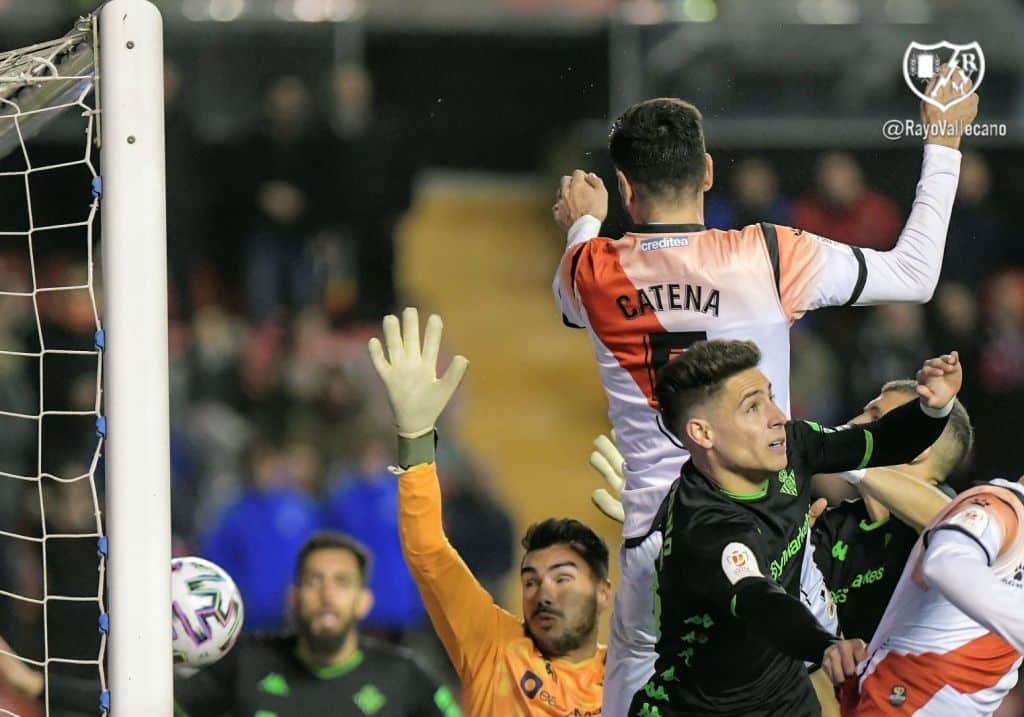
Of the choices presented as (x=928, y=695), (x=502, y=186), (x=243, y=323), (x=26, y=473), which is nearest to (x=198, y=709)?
(x=928, y=695)

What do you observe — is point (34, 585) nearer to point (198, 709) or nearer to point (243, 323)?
point (243, 323)

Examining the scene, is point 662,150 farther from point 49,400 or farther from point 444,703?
point 49,400

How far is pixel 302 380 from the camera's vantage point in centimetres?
1126

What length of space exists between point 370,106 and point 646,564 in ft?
24.8

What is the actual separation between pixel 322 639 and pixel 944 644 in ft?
8.47

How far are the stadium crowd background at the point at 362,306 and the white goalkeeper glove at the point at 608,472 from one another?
7.82 feet

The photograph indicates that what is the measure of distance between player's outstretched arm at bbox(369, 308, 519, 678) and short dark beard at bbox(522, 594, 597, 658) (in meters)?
0.21

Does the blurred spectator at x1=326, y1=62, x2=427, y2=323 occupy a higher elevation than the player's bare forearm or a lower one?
higher

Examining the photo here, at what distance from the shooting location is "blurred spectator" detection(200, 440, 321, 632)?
995 cm

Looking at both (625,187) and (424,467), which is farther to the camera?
(424,467)

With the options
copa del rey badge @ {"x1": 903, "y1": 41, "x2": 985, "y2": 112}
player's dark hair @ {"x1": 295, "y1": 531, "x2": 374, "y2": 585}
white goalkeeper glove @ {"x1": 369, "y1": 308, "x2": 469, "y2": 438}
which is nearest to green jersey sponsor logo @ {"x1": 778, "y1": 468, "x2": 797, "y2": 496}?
white goalkeeper glove @ {"x1": 369, "y1": 308, "x2": 469, "y2": 438}

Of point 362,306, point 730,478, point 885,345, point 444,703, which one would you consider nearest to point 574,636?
point 444,703

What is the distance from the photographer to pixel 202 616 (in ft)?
19.0

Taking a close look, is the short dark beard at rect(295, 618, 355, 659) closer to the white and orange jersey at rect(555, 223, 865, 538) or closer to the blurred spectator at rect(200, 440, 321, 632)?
the white and orange jersey at rect(555, 223, 865, 538)
